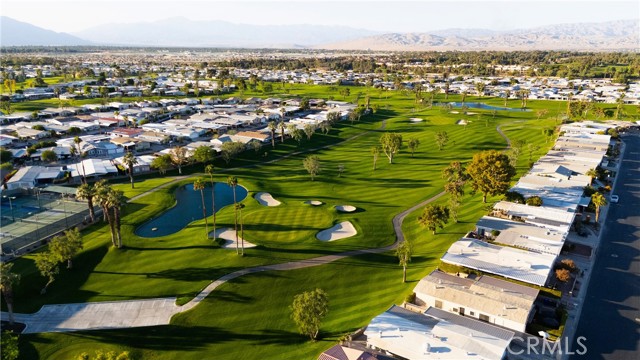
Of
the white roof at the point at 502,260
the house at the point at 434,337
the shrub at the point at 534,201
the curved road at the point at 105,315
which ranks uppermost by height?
the shrub at the point at 534,201

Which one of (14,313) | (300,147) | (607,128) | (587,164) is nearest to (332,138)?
(300,147)

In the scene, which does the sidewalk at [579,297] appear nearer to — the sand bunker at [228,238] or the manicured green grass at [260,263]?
the manicured green grass at [260,263]

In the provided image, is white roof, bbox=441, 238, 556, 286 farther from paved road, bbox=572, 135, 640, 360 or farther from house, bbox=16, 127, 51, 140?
house, bbox=16, 127, 51, 140

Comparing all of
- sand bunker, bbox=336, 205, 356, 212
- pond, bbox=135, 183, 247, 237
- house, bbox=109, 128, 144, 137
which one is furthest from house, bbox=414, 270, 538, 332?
house, bbox=109, 128, 144, 137

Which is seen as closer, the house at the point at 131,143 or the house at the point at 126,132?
the house at the point at 131,143

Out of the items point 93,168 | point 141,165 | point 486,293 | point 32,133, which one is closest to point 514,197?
point 486,293

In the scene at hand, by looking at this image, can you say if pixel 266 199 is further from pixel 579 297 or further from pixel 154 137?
pixel 154 137

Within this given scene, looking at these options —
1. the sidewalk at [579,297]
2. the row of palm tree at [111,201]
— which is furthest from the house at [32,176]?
the sidewalk at [579,297]
